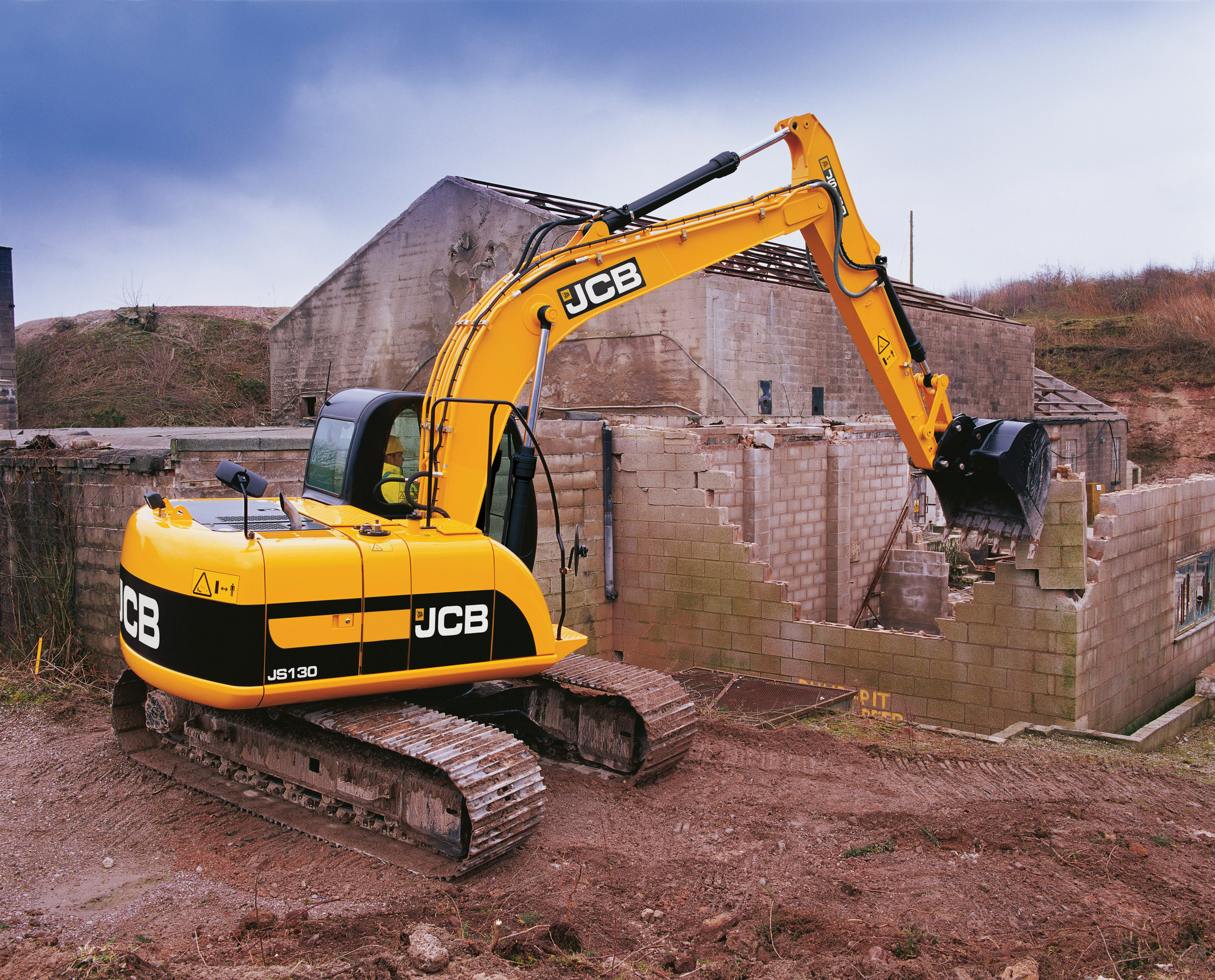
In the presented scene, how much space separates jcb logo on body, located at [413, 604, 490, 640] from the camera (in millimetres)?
5320

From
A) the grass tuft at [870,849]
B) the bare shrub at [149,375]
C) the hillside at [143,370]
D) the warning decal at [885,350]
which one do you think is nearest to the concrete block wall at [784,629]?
the warning decal at [885,350]

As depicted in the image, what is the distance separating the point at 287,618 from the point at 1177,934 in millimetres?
4455

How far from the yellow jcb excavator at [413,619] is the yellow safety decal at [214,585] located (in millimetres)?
11

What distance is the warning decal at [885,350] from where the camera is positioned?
319 inches

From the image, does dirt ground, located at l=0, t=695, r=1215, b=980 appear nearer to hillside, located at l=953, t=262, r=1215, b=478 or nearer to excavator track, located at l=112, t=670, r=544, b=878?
excavator track, located at l=112, t=670, r=544, b=878

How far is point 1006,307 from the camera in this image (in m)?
44.5

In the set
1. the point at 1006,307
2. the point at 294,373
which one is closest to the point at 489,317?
the point at 294,373

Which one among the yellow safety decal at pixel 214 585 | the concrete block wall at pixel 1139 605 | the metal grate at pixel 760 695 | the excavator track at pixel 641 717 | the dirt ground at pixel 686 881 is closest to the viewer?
the dirt ground at pixel 686 881

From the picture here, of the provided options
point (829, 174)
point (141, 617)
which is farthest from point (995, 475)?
point (141, 617)

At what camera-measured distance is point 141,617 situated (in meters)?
5.47

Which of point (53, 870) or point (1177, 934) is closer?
point (1177, 934)

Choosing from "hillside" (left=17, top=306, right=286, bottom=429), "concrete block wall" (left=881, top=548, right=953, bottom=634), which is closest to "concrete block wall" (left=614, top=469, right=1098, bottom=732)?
"concrete block wall" (left=881, top=548, right=953, bottom=634)

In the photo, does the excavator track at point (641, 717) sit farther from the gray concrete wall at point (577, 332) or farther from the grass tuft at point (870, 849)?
the gray concrete wall at point (577, 332)

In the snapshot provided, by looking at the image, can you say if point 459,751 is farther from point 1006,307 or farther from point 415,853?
point 1006,307
